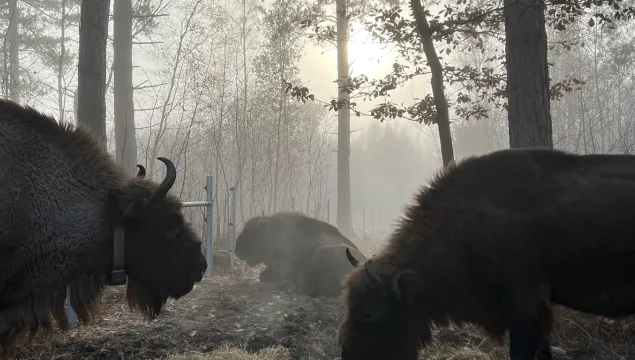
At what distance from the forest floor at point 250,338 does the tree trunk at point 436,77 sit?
117 inches

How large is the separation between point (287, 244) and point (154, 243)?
248 inches

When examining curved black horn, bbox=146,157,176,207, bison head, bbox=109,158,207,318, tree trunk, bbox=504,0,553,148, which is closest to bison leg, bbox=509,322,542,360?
bison head, bbox=109,158,207,318

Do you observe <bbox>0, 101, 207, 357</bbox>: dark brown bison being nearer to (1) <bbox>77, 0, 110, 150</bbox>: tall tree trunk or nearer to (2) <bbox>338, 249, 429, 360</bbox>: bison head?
(2) <bbox>338, 249, 429, 360</bbox>: bison head

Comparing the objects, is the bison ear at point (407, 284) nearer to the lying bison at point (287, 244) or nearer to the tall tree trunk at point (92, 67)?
the lying bison at point (287, 244)

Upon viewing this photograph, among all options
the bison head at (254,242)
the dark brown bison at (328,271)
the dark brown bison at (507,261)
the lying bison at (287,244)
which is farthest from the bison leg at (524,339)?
the bison head at (254,242)

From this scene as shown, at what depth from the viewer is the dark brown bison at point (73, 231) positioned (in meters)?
3.71

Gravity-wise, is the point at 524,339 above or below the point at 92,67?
below

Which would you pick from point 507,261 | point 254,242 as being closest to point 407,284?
point 507,261

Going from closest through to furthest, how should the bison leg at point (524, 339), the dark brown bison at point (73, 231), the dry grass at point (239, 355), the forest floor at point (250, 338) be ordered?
1. the dark brown bison at point (73, 231)
2. the bison leg at point (524, 339)
3. the dry grass at point (239, 355)
4. the forest floor at point (250, 338)

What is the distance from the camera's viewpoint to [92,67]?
765cm

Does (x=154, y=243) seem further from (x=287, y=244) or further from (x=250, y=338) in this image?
(x=287, y=244)

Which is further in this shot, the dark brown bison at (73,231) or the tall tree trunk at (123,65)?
the tall tree trunk at (123,65)

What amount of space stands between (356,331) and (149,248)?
68.4 inches

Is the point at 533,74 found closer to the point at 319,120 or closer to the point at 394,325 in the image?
the point at 394,325
